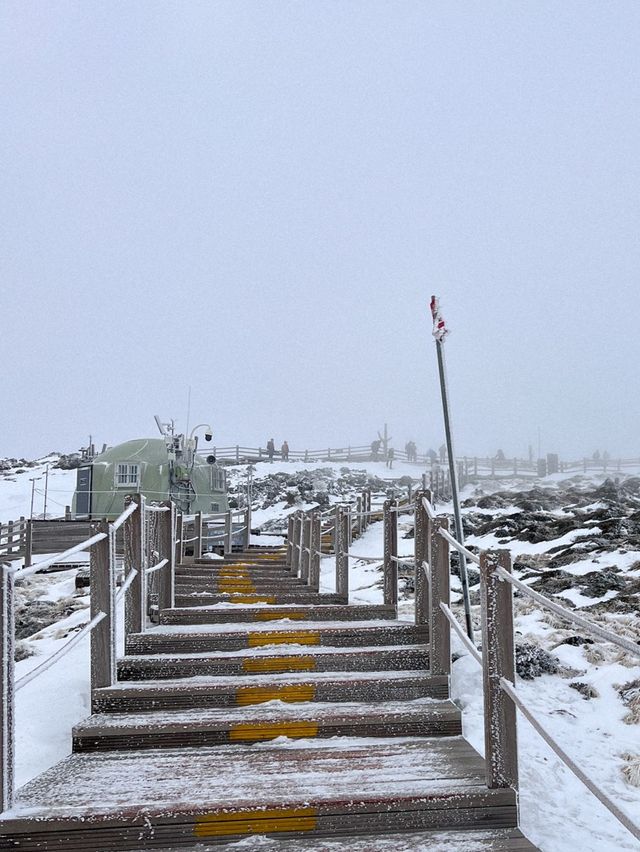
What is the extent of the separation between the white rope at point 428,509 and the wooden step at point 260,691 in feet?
3.26

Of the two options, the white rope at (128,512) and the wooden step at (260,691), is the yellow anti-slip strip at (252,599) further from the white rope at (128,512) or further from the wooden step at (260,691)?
the wooden step at (260,691)

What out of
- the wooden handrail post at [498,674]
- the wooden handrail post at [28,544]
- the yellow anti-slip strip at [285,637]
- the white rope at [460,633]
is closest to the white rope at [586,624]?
the wooden handrail post at [498,674]

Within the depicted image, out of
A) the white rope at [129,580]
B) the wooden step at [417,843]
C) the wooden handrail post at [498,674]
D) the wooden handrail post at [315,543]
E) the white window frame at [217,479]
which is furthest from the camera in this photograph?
the white window frame at [217,479]

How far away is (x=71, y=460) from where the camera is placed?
49.6 meters

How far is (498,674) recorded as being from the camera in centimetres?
307

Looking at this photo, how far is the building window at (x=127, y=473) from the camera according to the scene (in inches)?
1006

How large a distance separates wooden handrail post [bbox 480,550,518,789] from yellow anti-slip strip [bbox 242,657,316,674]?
62.1 inches

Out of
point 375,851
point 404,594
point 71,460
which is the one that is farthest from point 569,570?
point 71,460

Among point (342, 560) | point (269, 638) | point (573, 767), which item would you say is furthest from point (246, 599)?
point (573, 767)

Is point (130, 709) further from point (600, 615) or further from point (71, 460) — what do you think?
point (71, 460)

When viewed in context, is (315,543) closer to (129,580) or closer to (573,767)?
(129,580)

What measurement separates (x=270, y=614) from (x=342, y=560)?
2.05 metres

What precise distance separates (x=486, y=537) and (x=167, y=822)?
539 inches

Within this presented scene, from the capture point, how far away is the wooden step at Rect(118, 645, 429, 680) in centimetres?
438
